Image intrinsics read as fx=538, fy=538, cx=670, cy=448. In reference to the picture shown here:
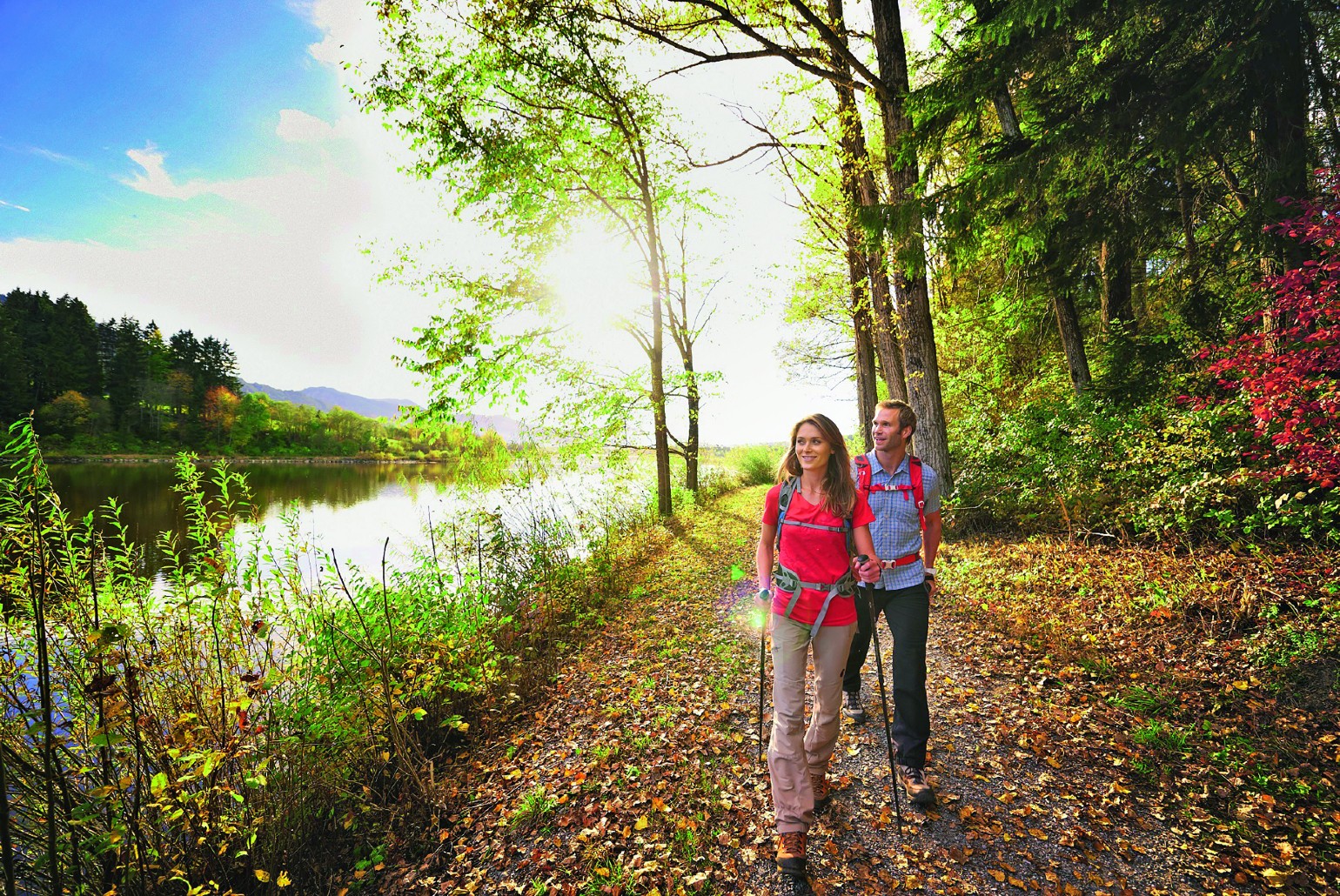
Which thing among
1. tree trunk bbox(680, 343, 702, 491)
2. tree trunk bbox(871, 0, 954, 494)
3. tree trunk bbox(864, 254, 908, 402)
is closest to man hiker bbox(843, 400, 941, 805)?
tree trunk bbox(871, 0, 954, 494)

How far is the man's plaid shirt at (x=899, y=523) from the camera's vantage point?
328cm

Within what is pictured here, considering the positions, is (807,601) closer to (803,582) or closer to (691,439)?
(803,582)

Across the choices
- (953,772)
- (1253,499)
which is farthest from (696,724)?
(1253,499)

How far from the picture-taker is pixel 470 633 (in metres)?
5.23

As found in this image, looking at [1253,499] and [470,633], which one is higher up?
[1253,499]

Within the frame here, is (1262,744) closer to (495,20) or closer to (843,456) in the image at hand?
(843,456)

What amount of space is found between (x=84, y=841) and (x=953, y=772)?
188 inches

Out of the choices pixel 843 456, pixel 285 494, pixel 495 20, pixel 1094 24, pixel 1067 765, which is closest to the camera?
pixel 843 456

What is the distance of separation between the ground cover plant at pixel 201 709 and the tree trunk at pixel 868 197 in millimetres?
8377

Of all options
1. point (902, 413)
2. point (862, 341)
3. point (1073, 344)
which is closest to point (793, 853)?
point (902, 413)

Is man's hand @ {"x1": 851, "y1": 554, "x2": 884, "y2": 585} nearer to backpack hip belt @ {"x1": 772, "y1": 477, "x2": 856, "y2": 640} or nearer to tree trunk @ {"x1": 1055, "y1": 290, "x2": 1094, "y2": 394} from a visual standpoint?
backpack hip belt @ {"x1": 772, "y1": 477, "x2": 856, "y2": 640}

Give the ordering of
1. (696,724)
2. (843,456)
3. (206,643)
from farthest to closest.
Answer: (696,724)
(206,643)
(843,456)

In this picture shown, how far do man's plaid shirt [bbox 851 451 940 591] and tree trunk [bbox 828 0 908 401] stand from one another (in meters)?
6.16

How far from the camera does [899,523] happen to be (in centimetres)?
333
